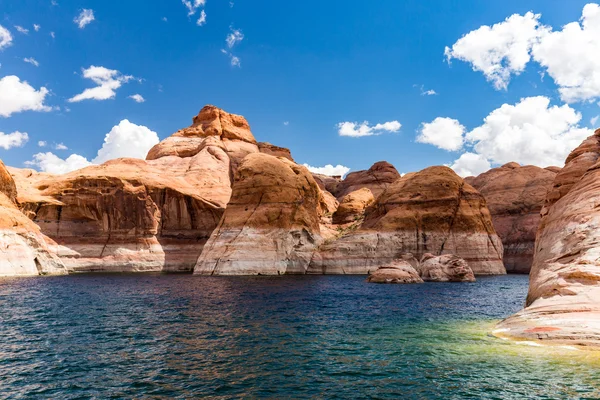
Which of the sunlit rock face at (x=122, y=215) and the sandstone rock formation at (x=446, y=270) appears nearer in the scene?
the sandstone rock formation at (x=446, y=270)

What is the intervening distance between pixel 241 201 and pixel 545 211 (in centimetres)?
4905

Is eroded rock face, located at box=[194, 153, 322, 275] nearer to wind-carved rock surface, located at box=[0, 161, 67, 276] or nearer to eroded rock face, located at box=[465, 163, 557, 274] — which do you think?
wind-carved rock surface, located at box=[0, 161, 67, 276]

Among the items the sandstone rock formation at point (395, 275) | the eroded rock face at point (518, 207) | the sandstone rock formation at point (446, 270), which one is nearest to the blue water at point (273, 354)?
the sandstone rock formation at point (395, 275)

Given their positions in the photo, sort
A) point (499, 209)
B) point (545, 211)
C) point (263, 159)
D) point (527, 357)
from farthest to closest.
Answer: point (499, 209) → point (263, 159) → point (545, 211) → point (527, 357)

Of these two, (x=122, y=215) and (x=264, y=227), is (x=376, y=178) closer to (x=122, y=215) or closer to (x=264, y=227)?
(x=264, y=227)

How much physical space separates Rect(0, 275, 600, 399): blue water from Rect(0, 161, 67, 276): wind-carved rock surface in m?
28.1

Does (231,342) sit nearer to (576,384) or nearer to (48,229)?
(576,384)

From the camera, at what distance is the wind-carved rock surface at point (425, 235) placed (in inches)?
2761

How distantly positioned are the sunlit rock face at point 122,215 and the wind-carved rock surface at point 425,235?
28478 millimetres

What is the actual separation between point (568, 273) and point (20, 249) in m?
61.6

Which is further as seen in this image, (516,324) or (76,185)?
(76,185)

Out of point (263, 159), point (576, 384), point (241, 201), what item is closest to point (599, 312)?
point (576, 384)

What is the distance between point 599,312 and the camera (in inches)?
626

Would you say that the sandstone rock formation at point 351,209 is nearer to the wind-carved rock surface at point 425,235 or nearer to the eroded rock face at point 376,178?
the wind-carved rock surface at point 425,235
